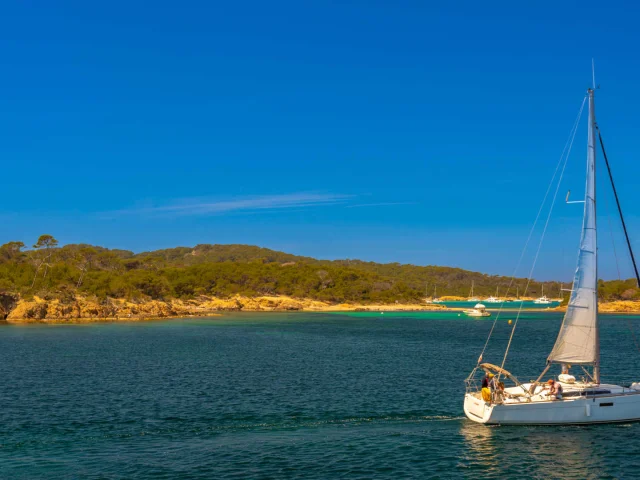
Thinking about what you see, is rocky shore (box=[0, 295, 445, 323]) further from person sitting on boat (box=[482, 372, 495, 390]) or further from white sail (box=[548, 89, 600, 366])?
white sail (box=[548, 89, 600, 366])

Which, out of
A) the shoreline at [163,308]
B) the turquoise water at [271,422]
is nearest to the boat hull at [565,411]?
the turquoise water at [271,422]

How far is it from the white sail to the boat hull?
2.58 meters

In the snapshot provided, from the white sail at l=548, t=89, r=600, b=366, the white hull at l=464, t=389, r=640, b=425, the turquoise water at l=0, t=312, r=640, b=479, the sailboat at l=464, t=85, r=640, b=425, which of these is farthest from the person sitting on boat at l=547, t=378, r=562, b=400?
the white sail at l=548, t=89, r=600, b=366

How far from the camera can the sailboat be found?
104 feet

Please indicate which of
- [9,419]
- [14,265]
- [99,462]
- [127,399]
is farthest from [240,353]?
[14,265]

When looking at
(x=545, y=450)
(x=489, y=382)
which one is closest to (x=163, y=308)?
(x=489, y=382)

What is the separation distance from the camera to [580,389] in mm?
32188

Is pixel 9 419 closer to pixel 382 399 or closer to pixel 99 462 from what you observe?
pixel 99 462

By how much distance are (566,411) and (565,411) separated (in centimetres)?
6

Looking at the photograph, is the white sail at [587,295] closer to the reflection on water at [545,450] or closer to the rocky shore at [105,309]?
the reflection on water at [545,450]

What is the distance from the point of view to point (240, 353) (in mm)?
67938

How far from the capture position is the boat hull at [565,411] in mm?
31547

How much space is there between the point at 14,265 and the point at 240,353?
316ft

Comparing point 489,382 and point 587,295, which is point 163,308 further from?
point 587,295
